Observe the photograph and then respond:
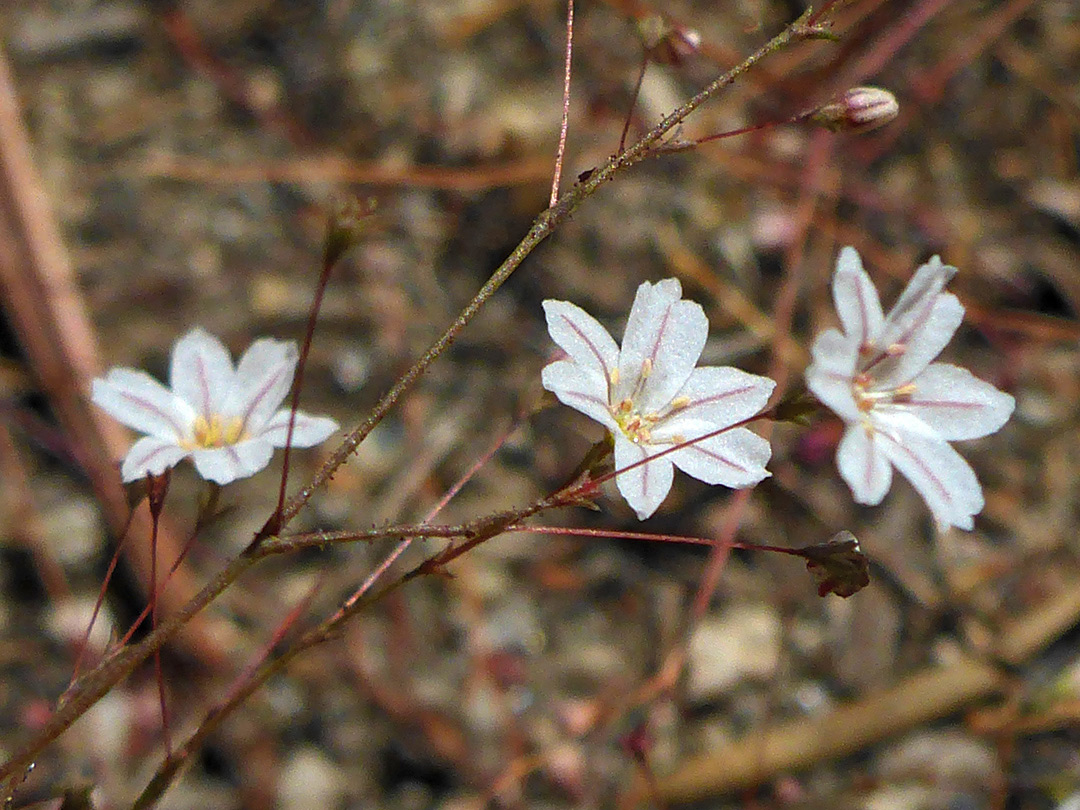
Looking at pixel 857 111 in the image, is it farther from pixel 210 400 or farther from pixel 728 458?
pixel 210 400

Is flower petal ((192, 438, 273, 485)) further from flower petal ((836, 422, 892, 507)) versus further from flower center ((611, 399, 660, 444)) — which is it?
flower petal ((836, 422, 892, 507))

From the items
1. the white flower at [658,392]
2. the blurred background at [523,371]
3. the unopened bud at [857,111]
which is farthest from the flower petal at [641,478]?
the blurred background at [523,371]

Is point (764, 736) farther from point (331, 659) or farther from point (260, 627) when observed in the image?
point (260, 627)

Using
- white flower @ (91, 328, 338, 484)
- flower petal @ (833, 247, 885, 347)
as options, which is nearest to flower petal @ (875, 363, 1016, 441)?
flower petal @ (833, 247, 885, 347)

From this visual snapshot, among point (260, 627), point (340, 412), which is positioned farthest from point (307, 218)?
point (260, 627)

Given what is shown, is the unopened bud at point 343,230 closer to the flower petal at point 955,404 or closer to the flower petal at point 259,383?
the flower petal at point 259,383

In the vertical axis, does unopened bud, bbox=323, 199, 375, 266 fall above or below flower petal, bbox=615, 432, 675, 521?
above
